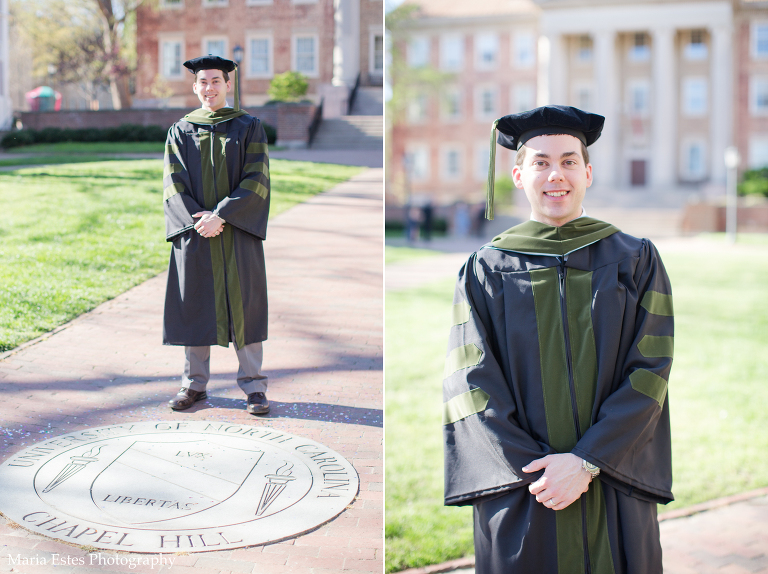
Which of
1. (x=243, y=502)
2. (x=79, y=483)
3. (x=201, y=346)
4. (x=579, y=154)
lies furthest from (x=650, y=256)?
(x=79, y=483)

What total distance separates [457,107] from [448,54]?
10.4 feet

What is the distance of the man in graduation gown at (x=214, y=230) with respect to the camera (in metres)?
3.56

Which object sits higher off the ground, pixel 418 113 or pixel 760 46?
pixel 760 46

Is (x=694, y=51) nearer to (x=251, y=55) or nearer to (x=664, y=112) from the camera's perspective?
(x=664, y=112)

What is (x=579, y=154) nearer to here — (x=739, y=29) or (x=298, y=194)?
(x=298, y=194)

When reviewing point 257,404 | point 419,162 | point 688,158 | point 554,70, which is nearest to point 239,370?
point 257,404

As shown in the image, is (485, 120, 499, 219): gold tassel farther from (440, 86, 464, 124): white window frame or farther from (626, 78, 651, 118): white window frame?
(440, 86, 464, 124): white window frame

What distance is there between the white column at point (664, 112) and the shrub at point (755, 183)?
13.0ft

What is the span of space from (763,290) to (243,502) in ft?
47.8

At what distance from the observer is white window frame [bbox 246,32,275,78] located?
145 inches

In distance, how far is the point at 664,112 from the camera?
39.8 meters

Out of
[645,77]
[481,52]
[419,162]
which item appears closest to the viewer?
[645,77]

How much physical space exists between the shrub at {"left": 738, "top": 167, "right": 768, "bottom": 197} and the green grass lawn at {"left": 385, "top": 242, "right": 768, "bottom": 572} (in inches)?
848

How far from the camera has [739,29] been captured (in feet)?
135
